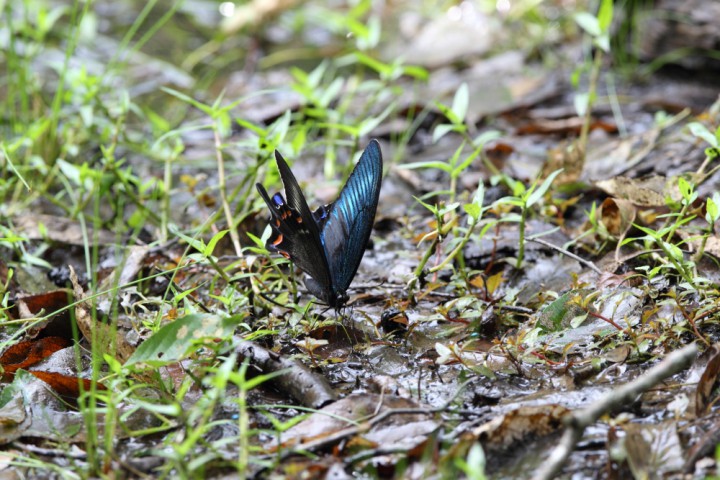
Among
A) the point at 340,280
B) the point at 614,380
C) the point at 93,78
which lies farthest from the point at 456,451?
the point at 93,78

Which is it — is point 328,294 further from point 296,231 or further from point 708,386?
point 708,386

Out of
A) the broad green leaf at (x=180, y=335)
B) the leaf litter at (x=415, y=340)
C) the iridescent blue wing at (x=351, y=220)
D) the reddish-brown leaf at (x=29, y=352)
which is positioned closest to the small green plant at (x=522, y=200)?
the leaf litter at (x=415, y=340)

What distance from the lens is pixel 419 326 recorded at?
2.54 metres

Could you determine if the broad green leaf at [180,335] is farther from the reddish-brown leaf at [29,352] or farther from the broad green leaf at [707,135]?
the broad green leaf at [707,135]

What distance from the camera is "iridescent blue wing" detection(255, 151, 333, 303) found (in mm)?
2318

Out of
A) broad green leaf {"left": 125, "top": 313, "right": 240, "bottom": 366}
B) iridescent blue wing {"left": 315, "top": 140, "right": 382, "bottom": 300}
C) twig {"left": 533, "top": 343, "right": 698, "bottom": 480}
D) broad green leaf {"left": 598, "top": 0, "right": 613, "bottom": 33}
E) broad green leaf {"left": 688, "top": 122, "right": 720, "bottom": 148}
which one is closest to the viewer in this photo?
twig {"left": 533, "top": 343, "right": 698, "bottom": 480}

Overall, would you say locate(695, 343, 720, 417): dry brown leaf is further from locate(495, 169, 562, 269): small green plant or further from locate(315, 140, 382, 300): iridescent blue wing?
locate(315, 140, 382, 300): iridescent blue wing

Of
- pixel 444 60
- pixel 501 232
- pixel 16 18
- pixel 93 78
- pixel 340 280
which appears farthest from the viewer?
pixel 16 18

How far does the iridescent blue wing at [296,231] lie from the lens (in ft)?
7.61

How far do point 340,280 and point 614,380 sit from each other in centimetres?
91

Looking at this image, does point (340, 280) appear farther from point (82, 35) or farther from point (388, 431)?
point (82, 35)

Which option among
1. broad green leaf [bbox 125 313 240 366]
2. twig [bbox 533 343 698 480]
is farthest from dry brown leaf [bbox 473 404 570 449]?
broad green leaf [bbox 125 313 240 366]

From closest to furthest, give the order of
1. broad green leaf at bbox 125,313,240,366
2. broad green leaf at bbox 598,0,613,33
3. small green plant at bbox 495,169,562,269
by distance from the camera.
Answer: broad green leaf at bbox 125,313,240,366
small green plant at bbox 495,169,562,269
broad green leaf at bbox 598,0,613,33

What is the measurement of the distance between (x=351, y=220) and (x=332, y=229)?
3.6 inches
